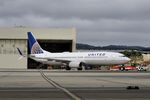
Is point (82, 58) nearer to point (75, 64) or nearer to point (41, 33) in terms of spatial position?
point (75, 64)

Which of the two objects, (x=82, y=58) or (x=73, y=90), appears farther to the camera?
(x=82, y=58)

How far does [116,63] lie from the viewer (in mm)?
93438

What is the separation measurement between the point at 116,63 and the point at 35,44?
2219cm

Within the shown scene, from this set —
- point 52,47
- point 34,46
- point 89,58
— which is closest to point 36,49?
point 34,46

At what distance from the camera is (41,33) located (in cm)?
11812

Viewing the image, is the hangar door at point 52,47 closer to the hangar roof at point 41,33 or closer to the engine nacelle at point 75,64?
the hangar roof at point 41,33

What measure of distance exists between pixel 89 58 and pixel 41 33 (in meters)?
27.5

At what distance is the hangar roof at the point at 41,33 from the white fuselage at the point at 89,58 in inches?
625

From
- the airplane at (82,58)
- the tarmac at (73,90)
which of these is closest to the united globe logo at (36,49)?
the airplane at (82,58)

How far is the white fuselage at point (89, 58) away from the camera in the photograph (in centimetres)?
9256

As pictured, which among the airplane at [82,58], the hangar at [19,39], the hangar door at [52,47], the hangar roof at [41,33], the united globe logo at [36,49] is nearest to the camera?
the airplane at [82,58]

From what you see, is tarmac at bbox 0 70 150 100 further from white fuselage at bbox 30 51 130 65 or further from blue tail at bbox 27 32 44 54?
blue tail at bbox 27 32 44 54

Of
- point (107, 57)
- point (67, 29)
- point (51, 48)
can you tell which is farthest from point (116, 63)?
point (51, 48)

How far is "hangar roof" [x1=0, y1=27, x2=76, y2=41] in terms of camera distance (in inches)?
4557
